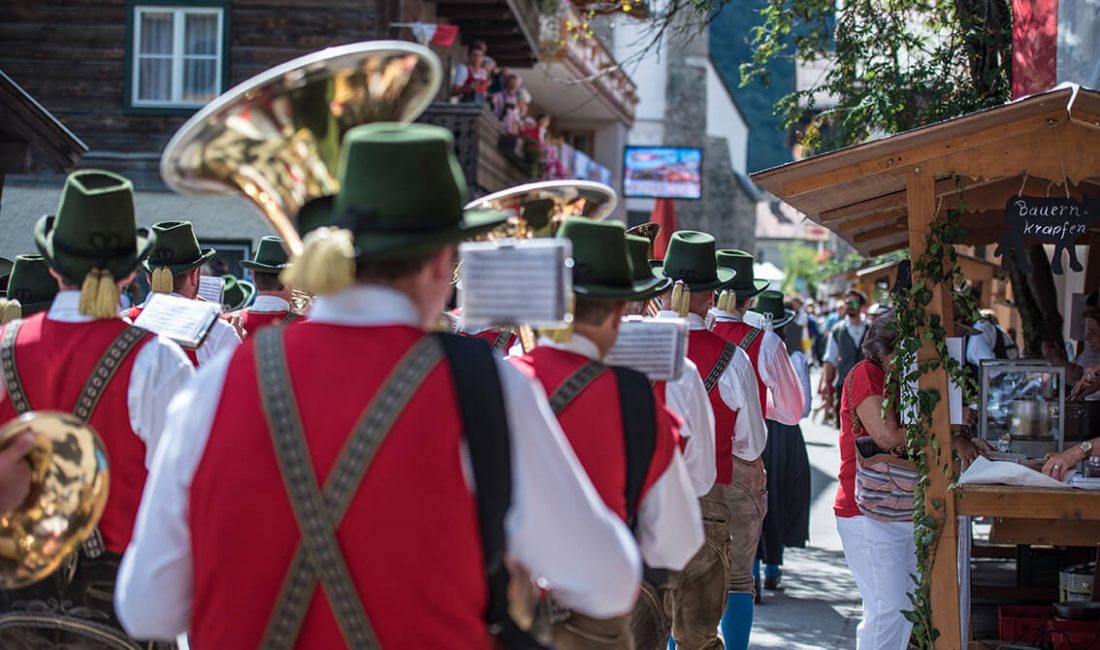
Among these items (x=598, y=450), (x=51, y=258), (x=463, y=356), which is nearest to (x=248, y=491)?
(x=463, y=356)

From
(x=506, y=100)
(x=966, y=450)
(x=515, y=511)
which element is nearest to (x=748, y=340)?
(x=966, y=450)

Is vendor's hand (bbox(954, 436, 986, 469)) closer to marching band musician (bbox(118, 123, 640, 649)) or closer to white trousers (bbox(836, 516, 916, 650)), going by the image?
white trousers (bbox(836, 516, 916, 650))

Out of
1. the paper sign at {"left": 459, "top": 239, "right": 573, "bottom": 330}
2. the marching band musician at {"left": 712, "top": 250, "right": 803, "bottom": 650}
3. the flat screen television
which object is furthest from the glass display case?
the flat screen television

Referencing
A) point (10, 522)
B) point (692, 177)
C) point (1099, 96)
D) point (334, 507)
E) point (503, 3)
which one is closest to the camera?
point (334, 507)

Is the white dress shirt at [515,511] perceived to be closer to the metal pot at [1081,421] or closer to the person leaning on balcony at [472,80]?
the metal pot at [1081,421]

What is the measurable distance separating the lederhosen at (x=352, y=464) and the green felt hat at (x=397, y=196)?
0.19 meters

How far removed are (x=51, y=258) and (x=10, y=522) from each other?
1.16 m

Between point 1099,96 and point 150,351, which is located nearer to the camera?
point 150,351

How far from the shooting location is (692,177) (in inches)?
1598

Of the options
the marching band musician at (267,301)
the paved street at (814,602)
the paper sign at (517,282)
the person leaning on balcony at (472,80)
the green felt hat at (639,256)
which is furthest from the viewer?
the person leaning on balcony at (472,80)

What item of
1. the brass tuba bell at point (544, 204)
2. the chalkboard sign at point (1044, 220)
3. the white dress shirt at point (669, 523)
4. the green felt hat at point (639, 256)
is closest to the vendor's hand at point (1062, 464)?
the chalkboard sign at point (1044, 220)

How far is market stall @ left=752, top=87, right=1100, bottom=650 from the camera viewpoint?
5773 millimetres

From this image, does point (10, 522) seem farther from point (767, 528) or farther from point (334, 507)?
point (767, 528)

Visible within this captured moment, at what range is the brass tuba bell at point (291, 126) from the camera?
2955mm
